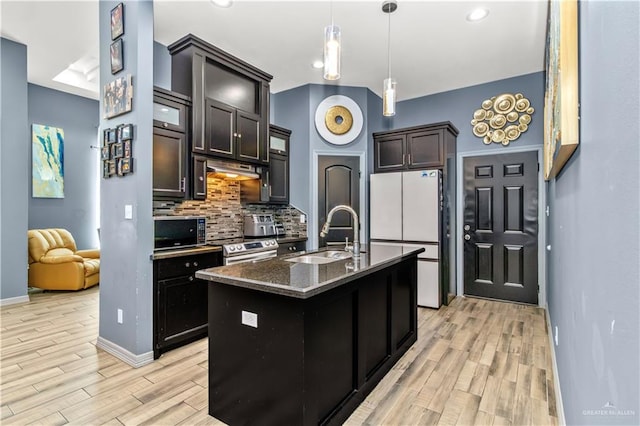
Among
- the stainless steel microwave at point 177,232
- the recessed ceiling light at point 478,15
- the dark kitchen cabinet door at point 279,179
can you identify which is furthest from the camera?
the dark kitchen cabinet door at point 279,179

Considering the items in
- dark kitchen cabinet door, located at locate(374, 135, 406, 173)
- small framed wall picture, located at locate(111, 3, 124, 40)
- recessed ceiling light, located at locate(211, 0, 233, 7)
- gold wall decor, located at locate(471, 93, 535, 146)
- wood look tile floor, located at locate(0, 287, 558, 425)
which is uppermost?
recessed ceiling light, located at locate(211, 0, 233, 7)

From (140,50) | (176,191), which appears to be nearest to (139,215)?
(176,191)

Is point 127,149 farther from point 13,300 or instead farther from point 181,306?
point 13,300

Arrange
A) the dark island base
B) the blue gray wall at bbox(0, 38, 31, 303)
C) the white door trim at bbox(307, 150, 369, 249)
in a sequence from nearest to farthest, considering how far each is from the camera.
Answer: the dark island base
the blue gray wall at bbox(0, 38, 31, 303)
the white door trim at bbox(307, 150, 369, 249)

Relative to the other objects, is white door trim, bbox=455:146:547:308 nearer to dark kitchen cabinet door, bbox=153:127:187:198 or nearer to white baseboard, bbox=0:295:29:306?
dark kitchen cabinet door, bbox=153:127:187:198

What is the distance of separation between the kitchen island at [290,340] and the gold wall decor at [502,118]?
131 inches

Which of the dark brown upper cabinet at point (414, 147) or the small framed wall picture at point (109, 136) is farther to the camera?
the dark brown upper cabinet at point (414, 147)

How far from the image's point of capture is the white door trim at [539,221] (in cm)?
428

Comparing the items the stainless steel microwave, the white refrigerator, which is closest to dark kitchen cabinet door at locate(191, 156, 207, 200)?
the stainless steel microwave

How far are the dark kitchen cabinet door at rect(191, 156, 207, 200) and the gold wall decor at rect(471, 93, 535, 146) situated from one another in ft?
12.5

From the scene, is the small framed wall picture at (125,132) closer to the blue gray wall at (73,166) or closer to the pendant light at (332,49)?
the pendant light at (332,49)

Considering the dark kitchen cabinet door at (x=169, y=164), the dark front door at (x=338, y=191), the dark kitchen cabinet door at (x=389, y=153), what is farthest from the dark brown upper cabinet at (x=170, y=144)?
the dark kitchen cabinet door at (x=389, y=153)

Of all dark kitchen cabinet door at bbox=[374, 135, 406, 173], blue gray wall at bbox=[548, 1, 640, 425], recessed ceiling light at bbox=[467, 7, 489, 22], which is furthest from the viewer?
dark kitchen cabinet door at bbox=[374, 135, 406, 173]

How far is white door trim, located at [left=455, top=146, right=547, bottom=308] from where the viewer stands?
4.28 metres
